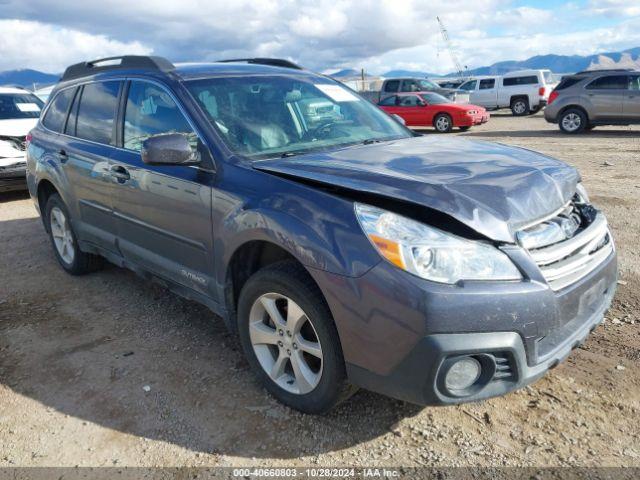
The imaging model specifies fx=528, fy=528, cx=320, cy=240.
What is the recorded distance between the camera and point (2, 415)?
9.45 feet

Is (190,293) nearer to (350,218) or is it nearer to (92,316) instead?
(92,316)

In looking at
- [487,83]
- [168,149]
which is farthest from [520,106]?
[168,149]

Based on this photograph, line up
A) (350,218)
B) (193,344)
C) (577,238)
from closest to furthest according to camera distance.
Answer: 1. (350,218)
2. (577,238)
3. (193,344)

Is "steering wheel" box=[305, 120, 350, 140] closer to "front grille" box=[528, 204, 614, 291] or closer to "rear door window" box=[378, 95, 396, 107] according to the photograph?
"front grille" box=[528, 204, 614, 291]

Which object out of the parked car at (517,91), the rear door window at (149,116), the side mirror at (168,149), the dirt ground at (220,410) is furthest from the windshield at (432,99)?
the side mirror at (168,149)

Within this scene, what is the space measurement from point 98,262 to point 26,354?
146cm

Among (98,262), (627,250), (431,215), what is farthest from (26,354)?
(627,250)

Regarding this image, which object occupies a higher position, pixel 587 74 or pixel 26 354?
pixel 587 74

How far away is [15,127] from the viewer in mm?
8758

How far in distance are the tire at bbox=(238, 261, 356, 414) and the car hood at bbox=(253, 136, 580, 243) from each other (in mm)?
522

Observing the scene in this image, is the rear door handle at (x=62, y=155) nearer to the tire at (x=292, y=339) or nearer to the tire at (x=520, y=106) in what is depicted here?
the tire at (x=292, y=339)

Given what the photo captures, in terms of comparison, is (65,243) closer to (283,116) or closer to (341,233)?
(283,116)

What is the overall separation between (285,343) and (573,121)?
47.1 feet

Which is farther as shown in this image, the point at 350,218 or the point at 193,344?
the point at 193,344
